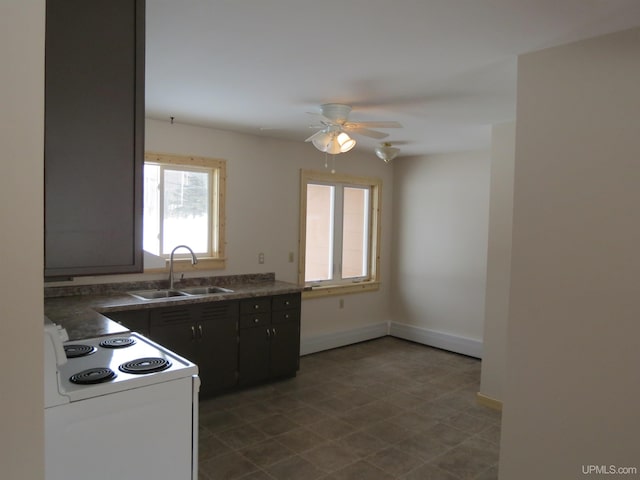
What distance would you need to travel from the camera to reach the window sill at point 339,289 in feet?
17.6

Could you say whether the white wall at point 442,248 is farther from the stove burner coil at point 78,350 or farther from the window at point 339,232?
the stove burner coil at point 78,350

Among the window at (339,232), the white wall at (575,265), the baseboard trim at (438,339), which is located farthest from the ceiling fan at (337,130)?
the baseboard trim at (438,339)

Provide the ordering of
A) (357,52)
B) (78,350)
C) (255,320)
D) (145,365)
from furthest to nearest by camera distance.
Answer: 1. (255,320)
2. (357,52)
3. (78,350)
4. (145,365)

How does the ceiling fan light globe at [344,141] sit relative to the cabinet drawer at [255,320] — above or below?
above

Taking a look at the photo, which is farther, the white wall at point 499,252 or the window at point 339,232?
the window at point 339,232

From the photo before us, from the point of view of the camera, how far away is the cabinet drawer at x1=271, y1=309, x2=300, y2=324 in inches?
170

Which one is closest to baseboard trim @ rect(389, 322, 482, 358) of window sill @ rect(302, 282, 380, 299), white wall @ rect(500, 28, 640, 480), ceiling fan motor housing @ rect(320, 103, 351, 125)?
window sill @ rect(302, 282, 380, 299)

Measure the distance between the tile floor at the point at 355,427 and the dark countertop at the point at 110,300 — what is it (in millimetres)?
918

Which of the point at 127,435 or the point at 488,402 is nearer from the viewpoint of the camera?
the point at 127,435

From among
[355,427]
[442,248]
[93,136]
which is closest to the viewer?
[93,136]

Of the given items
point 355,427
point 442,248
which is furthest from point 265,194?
point 355,427

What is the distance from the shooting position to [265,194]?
16.1 feet

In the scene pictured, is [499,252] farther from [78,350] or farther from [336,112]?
[78,350]

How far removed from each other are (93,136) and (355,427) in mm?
2853
